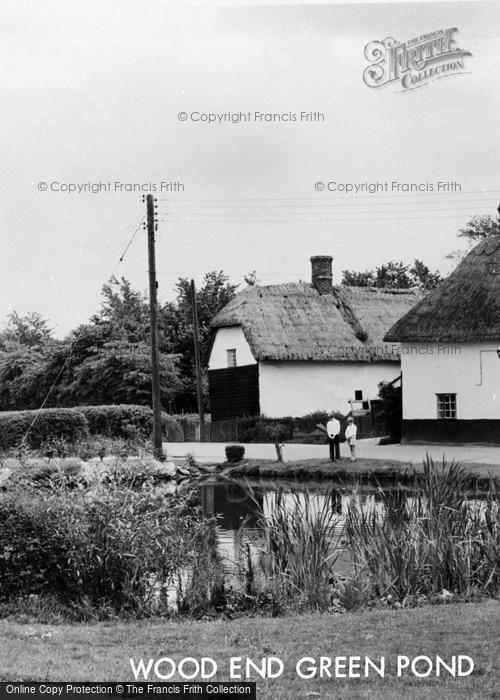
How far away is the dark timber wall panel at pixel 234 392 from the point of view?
674 inches

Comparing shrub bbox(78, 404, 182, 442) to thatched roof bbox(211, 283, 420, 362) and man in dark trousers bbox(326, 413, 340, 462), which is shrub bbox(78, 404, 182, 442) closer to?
thatched roof bbox(211, 283, 420, 362)

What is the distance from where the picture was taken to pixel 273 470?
1734 cm

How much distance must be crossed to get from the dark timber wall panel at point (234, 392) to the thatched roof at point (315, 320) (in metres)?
0.47

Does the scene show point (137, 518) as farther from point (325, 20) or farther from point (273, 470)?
point (273, 470)

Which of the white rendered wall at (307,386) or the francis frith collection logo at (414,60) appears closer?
the francis frith collection logo at (414,60)

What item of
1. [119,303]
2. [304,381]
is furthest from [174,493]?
[119,303]

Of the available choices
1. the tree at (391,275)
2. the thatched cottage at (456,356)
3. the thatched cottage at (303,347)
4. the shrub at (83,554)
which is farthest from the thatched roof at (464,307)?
the shrub at (83,554)

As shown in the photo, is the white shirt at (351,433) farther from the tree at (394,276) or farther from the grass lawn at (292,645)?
the grass lawn at (292,645)

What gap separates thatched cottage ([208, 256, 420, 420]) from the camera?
1681 cm

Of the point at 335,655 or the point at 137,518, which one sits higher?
the point at 137,518

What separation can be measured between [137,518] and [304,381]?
9.16 meters

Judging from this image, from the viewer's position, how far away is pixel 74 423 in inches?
763

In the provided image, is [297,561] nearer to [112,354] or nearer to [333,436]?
[333,436]

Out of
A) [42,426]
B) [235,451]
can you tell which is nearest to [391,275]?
[235,451]
